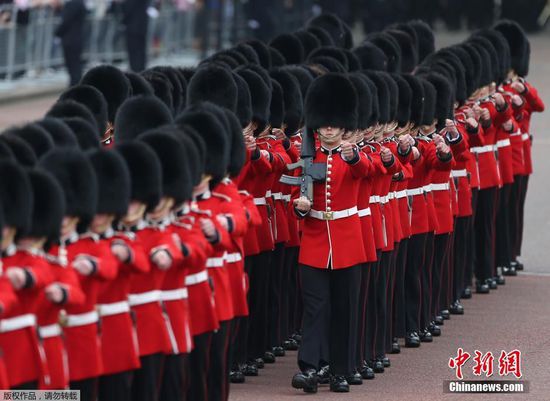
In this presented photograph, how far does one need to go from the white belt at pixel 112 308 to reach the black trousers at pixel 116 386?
26 centimetres

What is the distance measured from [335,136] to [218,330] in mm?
1430

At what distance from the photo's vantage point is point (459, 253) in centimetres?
1214

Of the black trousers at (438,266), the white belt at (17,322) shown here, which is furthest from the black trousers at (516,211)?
the white belt at (17,322)

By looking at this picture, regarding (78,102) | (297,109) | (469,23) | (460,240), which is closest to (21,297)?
(78,102)

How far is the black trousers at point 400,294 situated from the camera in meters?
10.6

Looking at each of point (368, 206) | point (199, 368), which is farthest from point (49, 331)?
point (368, 206)

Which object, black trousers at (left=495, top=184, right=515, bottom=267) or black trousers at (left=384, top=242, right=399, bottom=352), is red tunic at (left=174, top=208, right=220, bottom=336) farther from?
black trousers at (left=495, top=184, right=515, bottom=267)

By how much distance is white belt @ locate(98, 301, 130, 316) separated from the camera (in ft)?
24.5

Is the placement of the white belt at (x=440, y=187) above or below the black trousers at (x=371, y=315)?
above

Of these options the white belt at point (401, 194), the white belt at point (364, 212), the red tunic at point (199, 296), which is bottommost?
the red tunic at point (199, 296)

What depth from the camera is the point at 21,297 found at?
690cm

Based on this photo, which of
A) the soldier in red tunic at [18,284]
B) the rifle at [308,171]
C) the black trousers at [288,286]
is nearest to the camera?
the soldier in red tunic at [18,284]

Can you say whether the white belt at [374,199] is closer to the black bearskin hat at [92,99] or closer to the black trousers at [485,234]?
the black bearskin hat at [92,99]

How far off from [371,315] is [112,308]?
286cm
